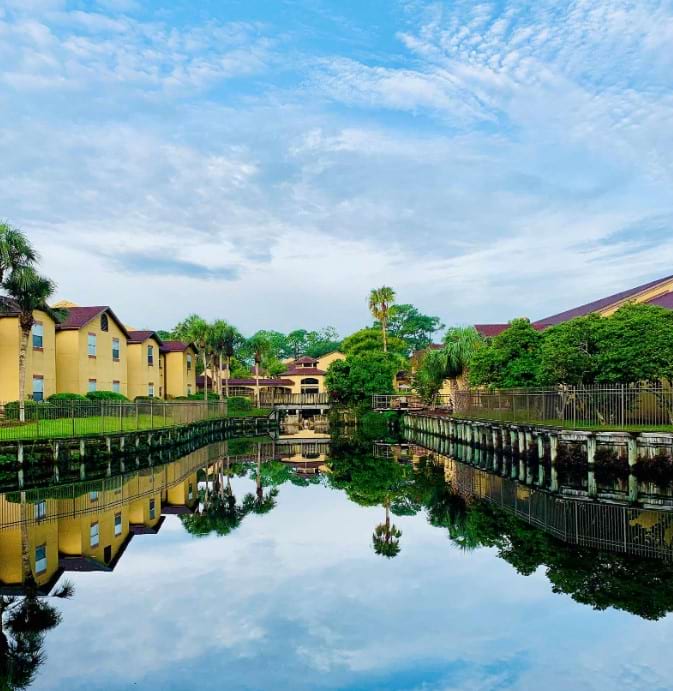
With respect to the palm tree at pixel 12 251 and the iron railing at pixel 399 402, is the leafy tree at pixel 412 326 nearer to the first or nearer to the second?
the iron railing at pixel 399 402

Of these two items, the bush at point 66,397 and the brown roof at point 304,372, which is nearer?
the bush at point 66,397

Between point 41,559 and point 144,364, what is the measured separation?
43.8m

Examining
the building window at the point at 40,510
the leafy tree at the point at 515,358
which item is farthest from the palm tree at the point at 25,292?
the leafy tree at the point at 515,358

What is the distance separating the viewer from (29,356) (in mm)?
41094

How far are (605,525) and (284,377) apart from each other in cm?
8442

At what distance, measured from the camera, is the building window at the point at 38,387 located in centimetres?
4184

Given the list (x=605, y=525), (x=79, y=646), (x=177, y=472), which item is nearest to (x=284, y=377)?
(x=177, y=472)

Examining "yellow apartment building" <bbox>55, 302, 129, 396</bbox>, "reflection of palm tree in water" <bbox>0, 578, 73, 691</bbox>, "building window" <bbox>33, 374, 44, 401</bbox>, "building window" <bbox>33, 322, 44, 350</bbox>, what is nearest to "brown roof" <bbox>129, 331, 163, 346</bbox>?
"yellow apartment building" <bbox>55, 302, 129, 396</bbox>

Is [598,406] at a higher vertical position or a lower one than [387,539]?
higher

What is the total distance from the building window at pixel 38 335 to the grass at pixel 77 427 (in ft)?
25.5

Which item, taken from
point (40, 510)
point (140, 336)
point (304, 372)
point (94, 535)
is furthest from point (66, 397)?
point (304, 372)

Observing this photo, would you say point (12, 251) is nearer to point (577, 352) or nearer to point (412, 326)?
point (577, 352)

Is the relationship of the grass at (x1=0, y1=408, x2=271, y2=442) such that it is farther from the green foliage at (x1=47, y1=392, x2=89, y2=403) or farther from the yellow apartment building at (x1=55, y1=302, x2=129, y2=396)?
the yellow apartment building at (x1=55, y1=302, x2=129, y2=396)

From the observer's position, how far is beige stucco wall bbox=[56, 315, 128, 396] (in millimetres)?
46031
